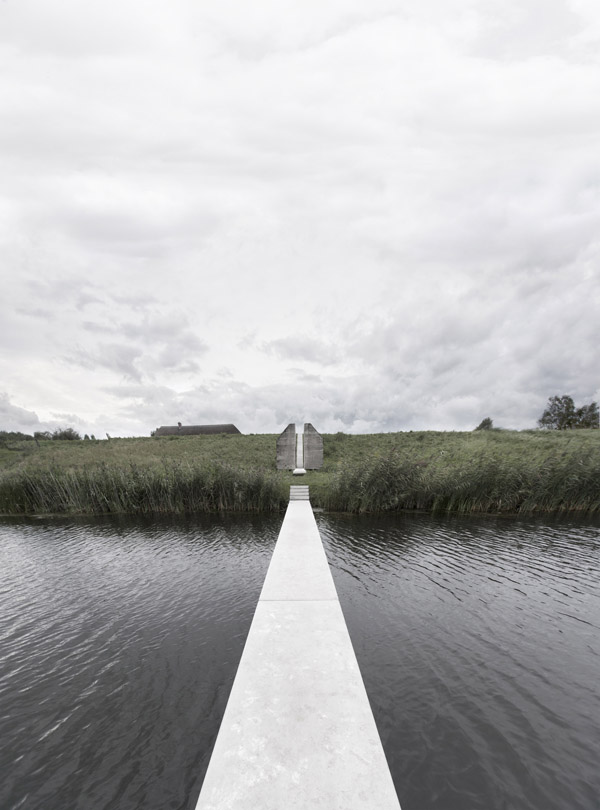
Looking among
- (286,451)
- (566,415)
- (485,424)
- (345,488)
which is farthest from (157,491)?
(566,415)

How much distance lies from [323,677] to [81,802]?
2122 millimetres

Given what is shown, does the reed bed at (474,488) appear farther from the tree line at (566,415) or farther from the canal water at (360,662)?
the tree line at (566,415)

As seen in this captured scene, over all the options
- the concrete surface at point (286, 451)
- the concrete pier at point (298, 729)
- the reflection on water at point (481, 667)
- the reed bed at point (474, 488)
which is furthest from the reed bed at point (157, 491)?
the concrete surface at point (286, 451)

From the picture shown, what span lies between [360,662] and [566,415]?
187 ft

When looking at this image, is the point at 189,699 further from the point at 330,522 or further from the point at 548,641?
the point at 330,522

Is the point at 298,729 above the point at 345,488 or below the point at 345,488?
below

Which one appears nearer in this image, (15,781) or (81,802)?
(81,802)

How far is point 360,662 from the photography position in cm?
452

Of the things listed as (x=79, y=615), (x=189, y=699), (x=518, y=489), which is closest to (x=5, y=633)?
(x=79, y=615)

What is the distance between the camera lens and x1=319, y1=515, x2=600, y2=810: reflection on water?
10.0ft

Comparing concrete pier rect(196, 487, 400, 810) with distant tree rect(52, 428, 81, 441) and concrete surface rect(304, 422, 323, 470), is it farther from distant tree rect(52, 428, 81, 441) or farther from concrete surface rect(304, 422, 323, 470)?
distant tree rect(52, 428, 81, 441)

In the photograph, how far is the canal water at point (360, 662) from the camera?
3.08 metres

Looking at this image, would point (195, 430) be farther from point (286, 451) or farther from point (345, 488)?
point (345, 488)

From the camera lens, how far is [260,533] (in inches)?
415
